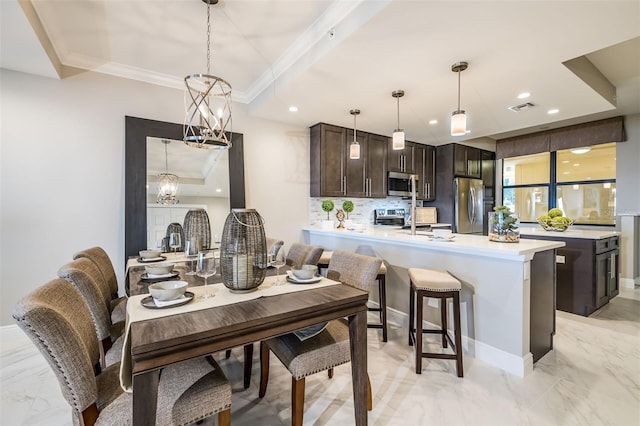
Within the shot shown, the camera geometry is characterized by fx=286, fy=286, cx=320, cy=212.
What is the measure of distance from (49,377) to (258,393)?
1648 millimetres

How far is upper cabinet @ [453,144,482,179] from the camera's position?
217 inches

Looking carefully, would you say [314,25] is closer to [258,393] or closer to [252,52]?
[252,52]

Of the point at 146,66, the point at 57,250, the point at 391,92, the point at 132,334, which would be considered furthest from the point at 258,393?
the point at 146,66

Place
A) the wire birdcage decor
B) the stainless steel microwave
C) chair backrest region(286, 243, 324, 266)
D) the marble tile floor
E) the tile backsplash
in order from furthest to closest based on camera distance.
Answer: the stainless steel microwave → the tile backsplash → chair backrest region(286, 243, 324, 266) → the marble tile floor → the wire birdcage decor

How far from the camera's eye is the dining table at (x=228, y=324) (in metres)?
0.93

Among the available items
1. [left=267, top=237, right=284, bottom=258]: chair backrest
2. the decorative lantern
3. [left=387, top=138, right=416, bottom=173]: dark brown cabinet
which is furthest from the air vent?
the decorative lantern

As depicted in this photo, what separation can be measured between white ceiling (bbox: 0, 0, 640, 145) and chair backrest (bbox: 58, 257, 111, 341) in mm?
1804

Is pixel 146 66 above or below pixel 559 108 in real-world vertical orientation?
above

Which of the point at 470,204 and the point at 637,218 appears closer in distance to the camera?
the point at 637,218

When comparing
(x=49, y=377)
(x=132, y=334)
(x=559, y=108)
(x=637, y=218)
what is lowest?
(x=49, y=377)

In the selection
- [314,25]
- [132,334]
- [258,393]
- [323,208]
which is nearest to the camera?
[132,334]

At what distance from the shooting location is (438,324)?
270 cm

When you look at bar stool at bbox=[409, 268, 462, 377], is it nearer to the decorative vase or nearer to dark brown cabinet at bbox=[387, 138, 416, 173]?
the decorative vase

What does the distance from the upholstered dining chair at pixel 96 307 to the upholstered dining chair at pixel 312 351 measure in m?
0.84
